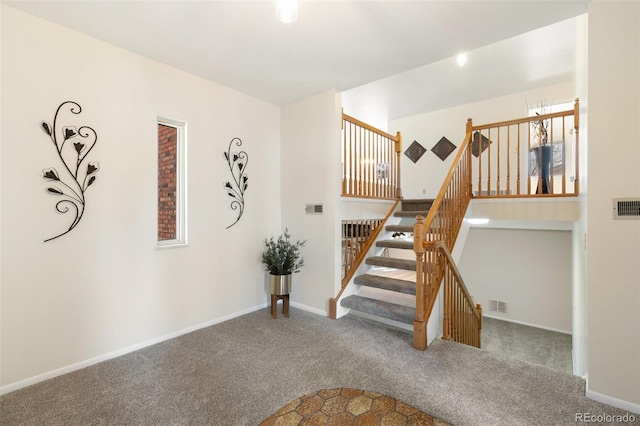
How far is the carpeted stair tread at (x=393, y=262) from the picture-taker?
3.59 m

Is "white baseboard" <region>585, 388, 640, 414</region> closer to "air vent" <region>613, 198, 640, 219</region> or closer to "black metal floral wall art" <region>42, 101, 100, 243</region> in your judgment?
"air vent" <region>613, 198, 640, 219</region>

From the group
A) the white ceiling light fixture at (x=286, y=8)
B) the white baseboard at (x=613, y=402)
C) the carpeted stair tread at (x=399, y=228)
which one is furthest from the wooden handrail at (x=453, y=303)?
the white ceiling light fixture at (x=286, y=8)

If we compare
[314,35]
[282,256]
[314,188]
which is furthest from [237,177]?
[314,35]

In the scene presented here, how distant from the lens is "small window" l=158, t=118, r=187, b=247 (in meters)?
3.09

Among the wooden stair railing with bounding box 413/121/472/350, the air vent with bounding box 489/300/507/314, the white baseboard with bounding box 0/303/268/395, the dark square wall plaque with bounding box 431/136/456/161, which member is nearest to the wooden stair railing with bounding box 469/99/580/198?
the wooden stair railing with bounding box 413/121/472/350

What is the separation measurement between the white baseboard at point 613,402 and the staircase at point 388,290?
134cm

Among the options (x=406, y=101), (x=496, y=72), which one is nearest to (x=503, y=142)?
(x=496, y=72)

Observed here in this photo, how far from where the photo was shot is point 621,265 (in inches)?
75.3

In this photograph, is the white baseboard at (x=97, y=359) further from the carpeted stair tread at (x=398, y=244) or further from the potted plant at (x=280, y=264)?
the carpeted stair tread at (x=398, y=244)

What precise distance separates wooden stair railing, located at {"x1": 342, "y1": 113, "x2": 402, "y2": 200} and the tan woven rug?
232 cm

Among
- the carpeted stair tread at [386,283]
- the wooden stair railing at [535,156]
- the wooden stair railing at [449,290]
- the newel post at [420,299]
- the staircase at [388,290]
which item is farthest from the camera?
the wooden stair railing at [535,156]

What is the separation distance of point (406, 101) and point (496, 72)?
143 cm

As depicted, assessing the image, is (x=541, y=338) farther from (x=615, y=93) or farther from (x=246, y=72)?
(x=246, y=72)

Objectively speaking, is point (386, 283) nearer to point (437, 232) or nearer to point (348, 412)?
point (437, 232)
